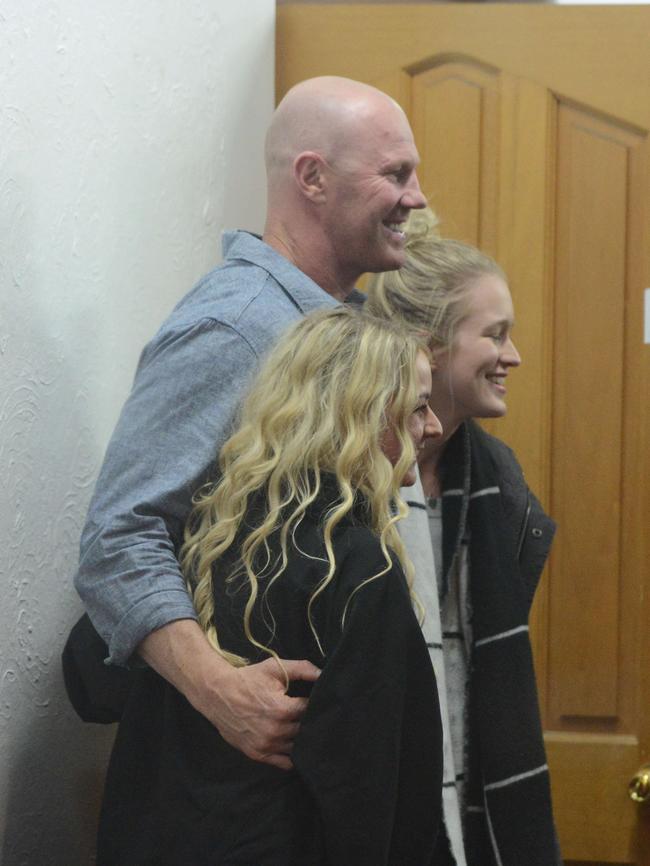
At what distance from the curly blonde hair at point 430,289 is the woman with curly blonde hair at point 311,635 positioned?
0.43m

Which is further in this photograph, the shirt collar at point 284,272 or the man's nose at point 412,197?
the man's nose at point 412,197

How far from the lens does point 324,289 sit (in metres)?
1.57

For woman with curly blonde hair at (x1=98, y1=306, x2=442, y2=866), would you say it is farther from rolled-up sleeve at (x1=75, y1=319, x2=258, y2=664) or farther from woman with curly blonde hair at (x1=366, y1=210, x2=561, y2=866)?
woman with curly blonde hair at (x1=366, y1=210, x2=561, y2=866)

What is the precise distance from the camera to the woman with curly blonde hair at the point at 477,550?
5.17ft

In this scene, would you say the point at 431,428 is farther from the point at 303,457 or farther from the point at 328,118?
the point at 328,118

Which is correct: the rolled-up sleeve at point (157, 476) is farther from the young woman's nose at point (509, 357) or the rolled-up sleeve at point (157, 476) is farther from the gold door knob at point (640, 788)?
the gold door knob at point (640, 788)

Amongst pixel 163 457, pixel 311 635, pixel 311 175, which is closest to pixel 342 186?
pixel 311 175

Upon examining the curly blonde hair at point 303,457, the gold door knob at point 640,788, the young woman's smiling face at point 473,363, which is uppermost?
the young woman's smiling face at point 473,363

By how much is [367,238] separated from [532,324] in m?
0.73

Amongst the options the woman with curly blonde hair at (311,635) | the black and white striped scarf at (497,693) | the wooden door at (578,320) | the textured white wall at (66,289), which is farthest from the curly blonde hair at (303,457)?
the wooden door at (578,320)

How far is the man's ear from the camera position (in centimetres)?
154

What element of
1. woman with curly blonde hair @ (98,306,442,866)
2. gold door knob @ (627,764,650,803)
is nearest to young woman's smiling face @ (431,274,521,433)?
woman with curly blonde hair @ (98,306,442,866)

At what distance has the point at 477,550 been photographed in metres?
1.65

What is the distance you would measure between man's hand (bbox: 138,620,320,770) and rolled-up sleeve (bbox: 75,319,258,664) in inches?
1.6
